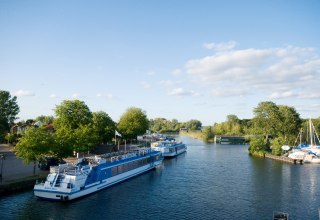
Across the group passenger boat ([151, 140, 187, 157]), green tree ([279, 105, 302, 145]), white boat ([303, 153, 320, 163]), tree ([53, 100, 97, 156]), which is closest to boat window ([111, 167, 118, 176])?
tree ([53, 100, 97, 156])

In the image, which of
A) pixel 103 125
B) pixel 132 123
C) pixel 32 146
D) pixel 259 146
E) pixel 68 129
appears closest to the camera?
pixel 32 146

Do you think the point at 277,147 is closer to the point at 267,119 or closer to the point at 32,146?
the point at 267,119

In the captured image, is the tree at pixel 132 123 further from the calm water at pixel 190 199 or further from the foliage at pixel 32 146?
the foliage at pixel 32 146

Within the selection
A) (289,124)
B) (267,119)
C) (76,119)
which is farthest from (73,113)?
(289,124)

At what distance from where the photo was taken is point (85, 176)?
54.0 m

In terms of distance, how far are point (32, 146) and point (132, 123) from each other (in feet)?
298

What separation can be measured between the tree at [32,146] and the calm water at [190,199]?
24.6 ft

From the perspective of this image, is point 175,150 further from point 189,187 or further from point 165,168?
point 189,187

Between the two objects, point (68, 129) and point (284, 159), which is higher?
point (68, 129)

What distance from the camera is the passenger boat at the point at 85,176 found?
4922 cm

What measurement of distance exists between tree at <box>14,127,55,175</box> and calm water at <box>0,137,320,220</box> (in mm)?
7511

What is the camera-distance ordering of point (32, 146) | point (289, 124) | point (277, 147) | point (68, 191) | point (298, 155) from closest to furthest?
point (68, 191) < point (32, 146) < point (298, 155) < point (277, 147) < point (289, 124)

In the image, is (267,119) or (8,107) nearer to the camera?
(8,107)

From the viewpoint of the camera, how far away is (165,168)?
9144 cm
